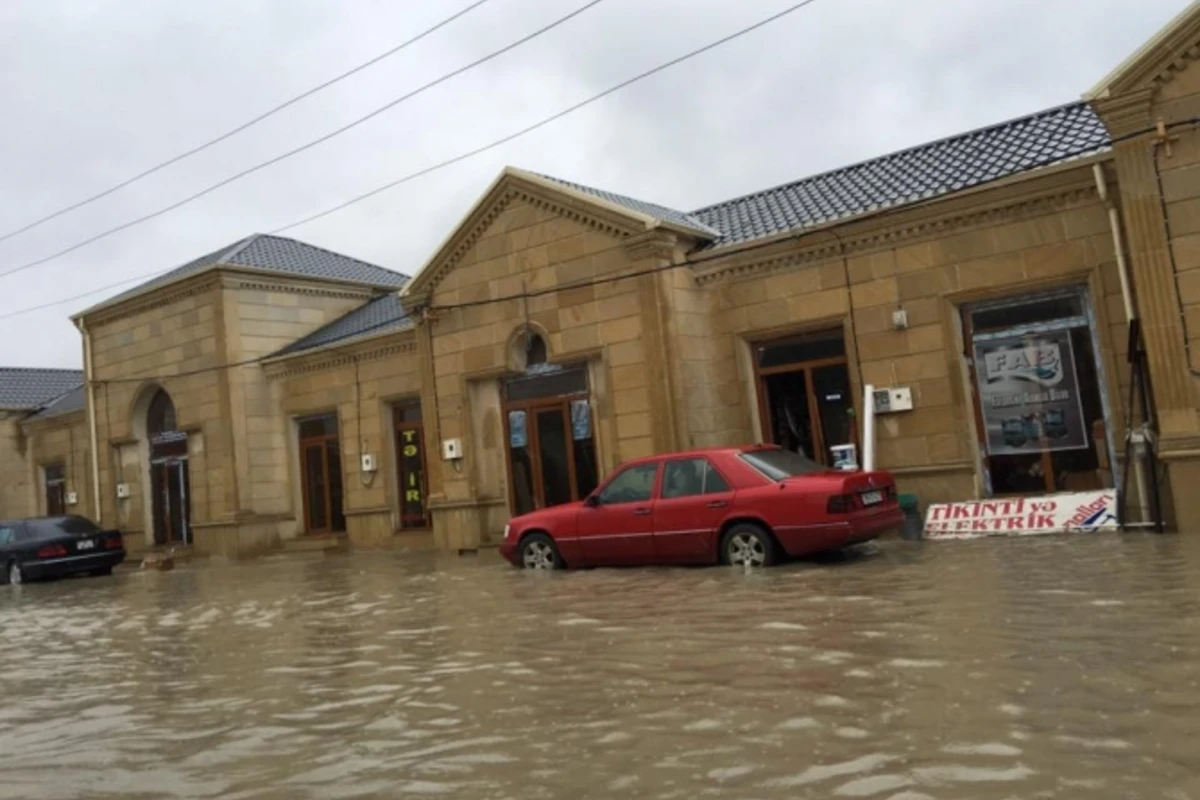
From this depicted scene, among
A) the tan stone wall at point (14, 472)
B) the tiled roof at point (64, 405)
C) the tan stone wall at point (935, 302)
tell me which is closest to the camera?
the tan stone wall at point (935, 302)

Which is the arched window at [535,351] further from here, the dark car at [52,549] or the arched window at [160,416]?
the arched window at [160,416]

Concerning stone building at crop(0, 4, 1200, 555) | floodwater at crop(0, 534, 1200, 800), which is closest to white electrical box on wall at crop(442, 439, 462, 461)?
stone building at crop(0, 4, 1200, 555)

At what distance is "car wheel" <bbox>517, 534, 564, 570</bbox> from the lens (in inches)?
502

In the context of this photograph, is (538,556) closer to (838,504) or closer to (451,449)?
(838,504)

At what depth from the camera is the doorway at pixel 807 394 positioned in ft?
46.9

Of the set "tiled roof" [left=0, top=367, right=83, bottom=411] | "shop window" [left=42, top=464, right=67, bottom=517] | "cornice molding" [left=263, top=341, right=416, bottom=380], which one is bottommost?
"shop window" [left=42, top=464, right=67, bottom=517]

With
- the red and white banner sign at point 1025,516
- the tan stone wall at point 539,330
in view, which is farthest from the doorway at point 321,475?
the red and white banner sign at point 1025,516

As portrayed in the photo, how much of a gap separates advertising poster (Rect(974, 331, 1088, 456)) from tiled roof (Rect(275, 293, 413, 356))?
1160 cm

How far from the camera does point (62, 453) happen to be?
2939 cm

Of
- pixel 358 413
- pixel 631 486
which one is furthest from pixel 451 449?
pixel 631 486

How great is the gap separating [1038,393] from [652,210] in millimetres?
6974

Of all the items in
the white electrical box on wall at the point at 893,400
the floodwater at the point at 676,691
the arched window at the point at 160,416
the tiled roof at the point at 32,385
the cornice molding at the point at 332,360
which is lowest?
the floodwater at the point at 676,691

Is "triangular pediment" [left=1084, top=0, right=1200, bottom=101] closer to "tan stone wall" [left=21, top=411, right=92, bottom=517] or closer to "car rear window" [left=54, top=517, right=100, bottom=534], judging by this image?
"car rear window" [left=54, top=517, right=100, bottom=534]

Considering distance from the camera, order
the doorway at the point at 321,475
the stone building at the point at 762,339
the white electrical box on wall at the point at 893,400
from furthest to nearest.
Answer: the doorway at the point at 321,475
the white electrical box on wall at the point at 893,400
the stone building at the point at 762,339
